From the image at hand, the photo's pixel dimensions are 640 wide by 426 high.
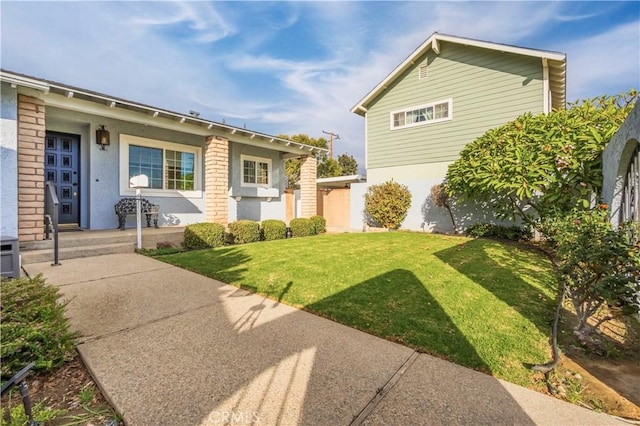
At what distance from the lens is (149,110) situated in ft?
24.6

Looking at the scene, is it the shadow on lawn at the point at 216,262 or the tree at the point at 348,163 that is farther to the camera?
the tree at the point at 348,163

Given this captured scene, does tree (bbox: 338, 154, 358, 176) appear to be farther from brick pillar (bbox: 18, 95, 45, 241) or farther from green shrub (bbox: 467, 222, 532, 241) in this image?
brick pillar (bbox: 18, 95, 45, 241)

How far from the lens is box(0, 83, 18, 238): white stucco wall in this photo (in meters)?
5.39

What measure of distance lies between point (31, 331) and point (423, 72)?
13.8 meters

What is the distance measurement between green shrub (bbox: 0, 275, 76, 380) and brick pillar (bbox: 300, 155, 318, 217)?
30.2 ft

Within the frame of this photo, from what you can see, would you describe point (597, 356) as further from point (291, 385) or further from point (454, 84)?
point (454, 84)

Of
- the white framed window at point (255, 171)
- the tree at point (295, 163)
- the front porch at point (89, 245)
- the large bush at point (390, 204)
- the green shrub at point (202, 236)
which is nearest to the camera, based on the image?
the front porch at point (89, 245)

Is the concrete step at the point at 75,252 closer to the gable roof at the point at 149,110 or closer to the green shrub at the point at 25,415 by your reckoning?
the gable roof at the point at 149,110

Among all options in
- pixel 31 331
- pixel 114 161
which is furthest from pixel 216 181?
pixel 31 331

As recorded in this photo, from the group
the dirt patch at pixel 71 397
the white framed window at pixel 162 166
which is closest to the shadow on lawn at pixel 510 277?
the dirt patch at pixel 71 397

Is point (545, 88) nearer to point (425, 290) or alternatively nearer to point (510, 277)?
point (510, 277)

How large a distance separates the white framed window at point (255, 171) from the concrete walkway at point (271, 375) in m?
8.48

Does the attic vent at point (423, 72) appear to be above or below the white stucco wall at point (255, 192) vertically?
above

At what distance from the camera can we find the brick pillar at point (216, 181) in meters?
8.55
